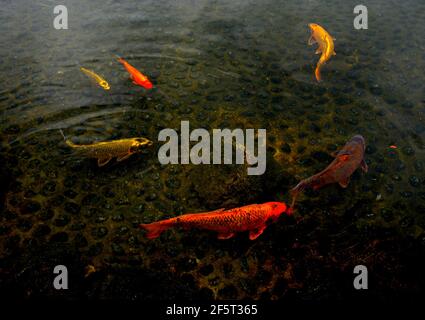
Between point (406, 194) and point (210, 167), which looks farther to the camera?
point (210, 167)

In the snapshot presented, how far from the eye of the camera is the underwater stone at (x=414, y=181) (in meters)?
4.80

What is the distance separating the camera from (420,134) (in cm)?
554

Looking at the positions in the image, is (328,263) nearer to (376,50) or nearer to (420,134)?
(420,134)

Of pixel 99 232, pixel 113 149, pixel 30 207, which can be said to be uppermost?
pixel 113 149

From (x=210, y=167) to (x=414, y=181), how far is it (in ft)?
10.1

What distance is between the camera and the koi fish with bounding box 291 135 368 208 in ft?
13.2

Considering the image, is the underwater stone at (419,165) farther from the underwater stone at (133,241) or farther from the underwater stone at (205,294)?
the underwater stone at (133,241)

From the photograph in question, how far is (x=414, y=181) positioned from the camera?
191 inches

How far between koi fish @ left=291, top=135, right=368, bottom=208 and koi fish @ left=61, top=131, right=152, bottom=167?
242 cm

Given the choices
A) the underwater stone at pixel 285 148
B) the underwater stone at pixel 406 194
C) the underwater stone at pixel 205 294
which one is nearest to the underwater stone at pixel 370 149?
the underwater stone at pixel 406 194

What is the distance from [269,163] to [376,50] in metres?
4.84

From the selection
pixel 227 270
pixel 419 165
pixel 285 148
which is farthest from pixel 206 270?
pixel 419 165

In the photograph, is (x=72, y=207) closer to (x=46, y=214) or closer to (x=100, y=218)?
(x=46, y=214)

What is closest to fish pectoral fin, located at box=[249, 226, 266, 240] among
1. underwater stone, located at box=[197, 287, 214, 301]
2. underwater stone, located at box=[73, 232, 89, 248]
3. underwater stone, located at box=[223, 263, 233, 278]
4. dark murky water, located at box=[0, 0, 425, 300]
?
dark murky water, located at box=[0, 0, 425, 300]
